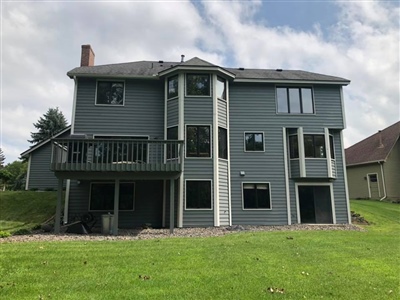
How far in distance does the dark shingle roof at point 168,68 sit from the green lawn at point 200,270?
9770mm

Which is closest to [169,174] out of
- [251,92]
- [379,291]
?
[251,92]

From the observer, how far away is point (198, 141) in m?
15.0

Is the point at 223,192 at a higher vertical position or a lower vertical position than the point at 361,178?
lower

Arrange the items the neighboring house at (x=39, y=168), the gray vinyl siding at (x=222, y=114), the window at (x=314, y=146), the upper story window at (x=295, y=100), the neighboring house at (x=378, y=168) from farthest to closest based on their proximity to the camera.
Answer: the neighboring house at (x=378, y=168)
the neighboring house at (x=39, y=168)
the upper story window at (x=295, y=100)
the window at (x=314, y=146)
the gray vinyl siding at (x=222, y=114)

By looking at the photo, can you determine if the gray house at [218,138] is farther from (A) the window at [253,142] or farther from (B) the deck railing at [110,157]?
(B) the deck railing at [110,157]

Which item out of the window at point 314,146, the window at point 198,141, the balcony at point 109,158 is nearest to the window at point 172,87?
the window at point 198,141

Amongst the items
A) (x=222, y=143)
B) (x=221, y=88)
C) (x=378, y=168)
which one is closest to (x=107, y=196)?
(x=222, y=143)

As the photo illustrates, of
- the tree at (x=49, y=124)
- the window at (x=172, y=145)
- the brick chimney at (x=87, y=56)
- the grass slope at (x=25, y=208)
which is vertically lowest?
the grass slope at (x=25, y=208)

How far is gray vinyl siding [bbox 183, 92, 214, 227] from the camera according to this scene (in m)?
14.3

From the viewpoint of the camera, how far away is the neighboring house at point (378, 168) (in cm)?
2419

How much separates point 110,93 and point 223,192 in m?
7.75

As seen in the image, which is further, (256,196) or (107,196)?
(256,196)

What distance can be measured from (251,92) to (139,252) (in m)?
11.7

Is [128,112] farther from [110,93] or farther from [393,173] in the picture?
[393,173]
